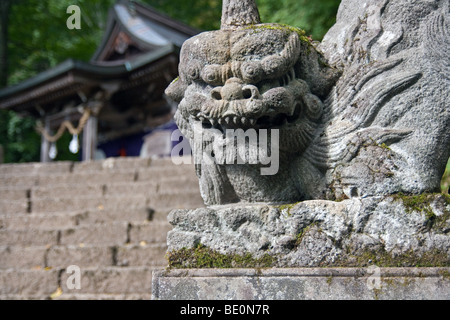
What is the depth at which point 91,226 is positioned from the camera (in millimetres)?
5332

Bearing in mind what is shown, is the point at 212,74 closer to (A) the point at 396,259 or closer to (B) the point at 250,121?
(B) the point at 250,121

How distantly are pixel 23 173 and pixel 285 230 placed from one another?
20.8 ft

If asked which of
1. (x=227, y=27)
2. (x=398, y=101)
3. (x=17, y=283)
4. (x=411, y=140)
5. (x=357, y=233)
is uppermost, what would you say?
(x=227, y=27)

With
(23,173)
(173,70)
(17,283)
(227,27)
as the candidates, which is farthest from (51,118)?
(227,27)

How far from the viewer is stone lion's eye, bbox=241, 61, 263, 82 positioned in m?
2.54

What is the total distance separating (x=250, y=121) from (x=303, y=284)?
0.78 metres

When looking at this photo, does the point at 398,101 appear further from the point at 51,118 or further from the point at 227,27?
the point at 51,118

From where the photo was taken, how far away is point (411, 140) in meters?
2.55

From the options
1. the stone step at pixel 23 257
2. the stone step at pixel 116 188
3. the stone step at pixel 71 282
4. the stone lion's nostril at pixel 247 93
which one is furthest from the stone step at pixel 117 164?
the stone lion's nostril at pixel 247 93

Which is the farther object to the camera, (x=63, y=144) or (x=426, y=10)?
(x=63, y=144)

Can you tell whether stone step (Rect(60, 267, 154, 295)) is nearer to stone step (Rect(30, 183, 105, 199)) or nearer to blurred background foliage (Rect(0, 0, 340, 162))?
stone step (Rect(30, 183, 105, 199))

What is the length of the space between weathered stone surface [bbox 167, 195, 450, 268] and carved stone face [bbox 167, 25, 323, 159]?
41 cm

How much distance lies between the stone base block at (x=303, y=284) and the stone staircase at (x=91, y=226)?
2.01 meters
